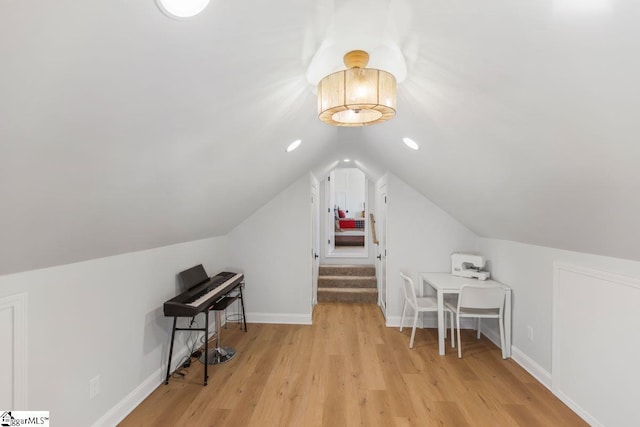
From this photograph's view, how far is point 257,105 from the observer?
177 centimetres

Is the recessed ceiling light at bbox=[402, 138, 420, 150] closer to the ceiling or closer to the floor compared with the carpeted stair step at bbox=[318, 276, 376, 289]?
closer to the ceiling

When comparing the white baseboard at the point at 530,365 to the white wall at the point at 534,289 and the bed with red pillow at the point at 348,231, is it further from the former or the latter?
the bed with red pillow at the point at 348,231

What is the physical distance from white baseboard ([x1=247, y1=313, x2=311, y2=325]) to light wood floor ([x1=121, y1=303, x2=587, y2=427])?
0.53 meters

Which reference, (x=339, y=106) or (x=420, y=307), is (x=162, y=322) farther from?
(x=420, y=307)

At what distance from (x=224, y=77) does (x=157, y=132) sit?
1.34ft

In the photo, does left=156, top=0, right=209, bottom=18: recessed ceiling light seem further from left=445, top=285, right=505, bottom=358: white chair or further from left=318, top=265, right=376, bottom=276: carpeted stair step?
left=318, top=265, right=376, bottom=276: carpeted stair step

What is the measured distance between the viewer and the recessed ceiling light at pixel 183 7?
35.1 inches

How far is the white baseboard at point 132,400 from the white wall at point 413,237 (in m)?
2.79

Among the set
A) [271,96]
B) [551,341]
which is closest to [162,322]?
[271,96]

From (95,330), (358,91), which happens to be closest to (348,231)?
(95,330)

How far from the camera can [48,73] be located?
0.85 metres
